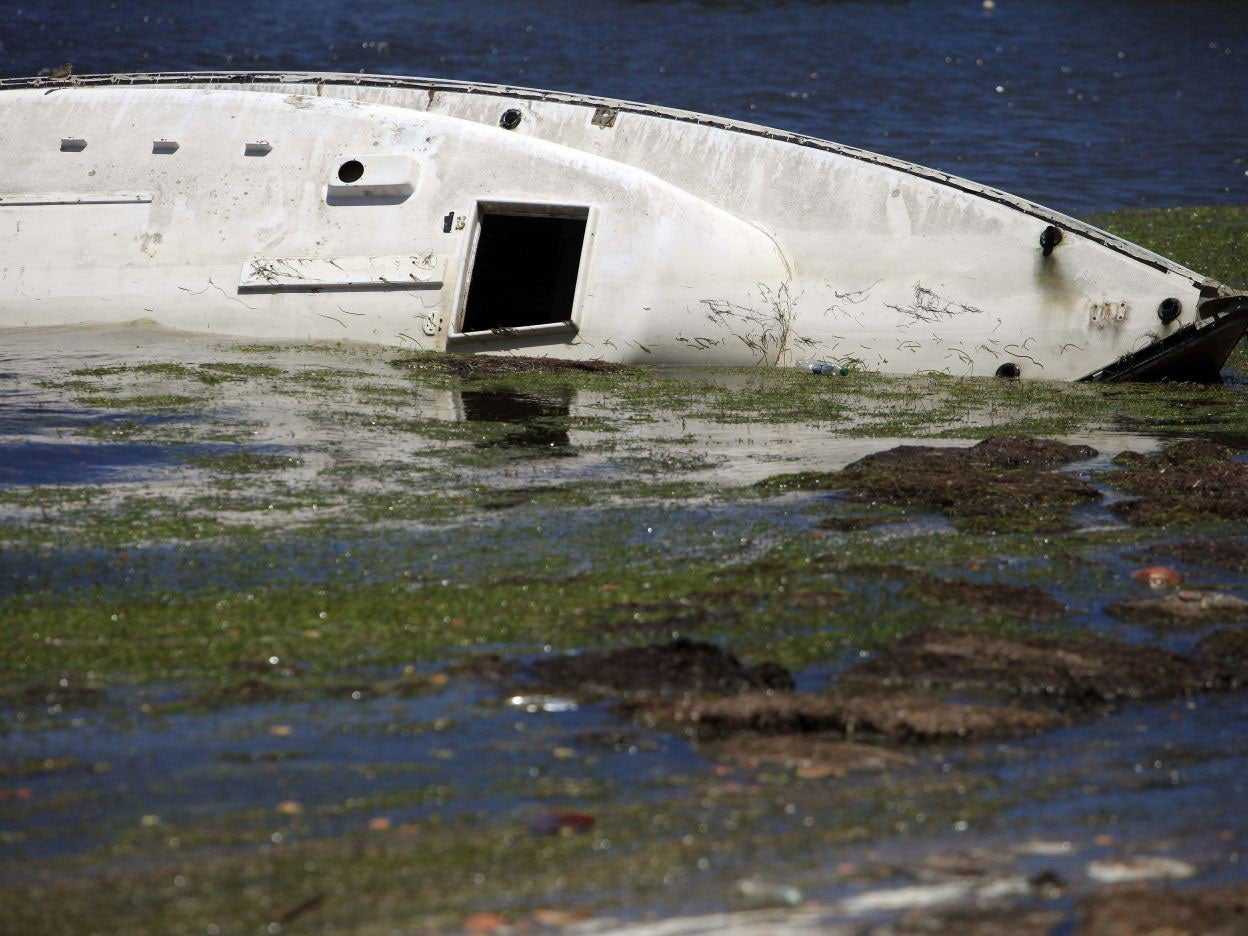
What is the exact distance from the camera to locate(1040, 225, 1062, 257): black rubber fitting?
1059cm

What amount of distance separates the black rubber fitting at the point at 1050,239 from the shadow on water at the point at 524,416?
328 centimetres

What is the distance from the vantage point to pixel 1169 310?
408 inches

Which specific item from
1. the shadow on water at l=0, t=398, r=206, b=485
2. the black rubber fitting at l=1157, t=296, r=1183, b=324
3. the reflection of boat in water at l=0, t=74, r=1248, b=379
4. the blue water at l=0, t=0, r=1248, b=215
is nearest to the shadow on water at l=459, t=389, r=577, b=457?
the reflection of boat in water at l=0, t=74, r=1248, b=379

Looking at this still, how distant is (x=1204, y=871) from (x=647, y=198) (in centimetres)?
783

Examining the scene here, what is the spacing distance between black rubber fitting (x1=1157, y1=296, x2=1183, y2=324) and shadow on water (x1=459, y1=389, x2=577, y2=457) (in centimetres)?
380

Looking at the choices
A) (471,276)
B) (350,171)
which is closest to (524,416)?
(471,276)

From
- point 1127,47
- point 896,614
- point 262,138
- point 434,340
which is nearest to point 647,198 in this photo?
point 434,340

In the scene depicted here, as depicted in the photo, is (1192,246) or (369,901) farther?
(1192,246)

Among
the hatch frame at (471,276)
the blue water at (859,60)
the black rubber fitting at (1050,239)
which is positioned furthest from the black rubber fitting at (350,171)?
the blue water at (859,60)

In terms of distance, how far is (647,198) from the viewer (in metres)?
10.9

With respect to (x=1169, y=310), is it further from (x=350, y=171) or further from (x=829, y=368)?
(x=350, y=171)

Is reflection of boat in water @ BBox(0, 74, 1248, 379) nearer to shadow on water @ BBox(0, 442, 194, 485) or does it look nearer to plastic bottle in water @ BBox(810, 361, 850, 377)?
plastic bottle in water @ BBox(810, 361, 850, 377)

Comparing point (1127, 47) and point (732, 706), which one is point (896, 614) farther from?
point (1127, 47)

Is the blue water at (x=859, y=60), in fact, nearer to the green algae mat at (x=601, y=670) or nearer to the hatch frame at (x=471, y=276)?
the hatch frame at (x=471, y=276)
